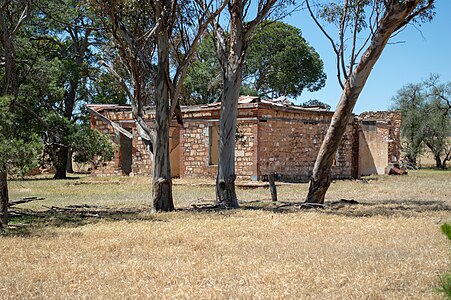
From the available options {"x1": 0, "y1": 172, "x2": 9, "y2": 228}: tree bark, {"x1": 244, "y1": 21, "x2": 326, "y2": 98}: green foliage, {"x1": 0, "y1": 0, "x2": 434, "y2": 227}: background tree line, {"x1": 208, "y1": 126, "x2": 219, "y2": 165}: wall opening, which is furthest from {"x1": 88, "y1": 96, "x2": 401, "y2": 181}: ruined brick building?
{"x1": 244, "y1": 21, "x2": 326, "y2": 98}: green foliage

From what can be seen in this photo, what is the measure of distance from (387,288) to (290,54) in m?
36.4

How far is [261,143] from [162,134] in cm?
1001

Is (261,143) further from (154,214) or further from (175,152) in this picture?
(154,214)

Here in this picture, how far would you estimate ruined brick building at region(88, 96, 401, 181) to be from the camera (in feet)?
71.6

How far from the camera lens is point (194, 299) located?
15.8ft

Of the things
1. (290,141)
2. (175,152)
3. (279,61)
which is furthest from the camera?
(279,61)

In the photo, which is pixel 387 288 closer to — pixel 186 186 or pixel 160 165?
pixel 160 165

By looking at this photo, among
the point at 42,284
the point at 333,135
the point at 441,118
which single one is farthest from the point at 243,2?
the point at 441,118

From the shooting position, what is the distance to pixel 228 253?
23.2 feet

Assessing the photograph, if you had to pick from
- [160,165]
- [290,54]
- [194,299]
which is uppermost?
[290,54]

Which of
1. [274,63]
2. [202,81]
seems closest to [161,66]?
[202,81]

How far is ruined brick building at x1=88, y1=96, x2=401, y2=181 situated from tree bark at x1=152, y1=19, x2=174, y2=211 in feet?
22.7

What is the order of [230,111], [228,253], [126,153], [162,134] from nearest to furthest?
1. [228,253]
2. [162,134]
3. [230,111]
4. [126,153]

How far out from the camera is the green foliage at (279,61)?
1560 inches
